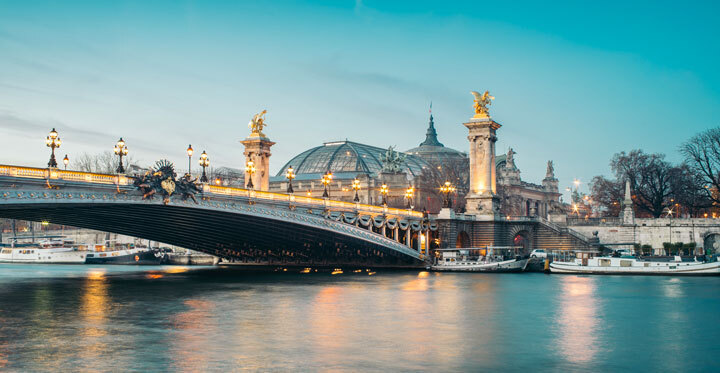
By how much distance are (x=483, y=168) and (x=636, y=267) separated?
807 inches

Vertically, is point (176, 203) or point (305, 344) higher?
point (176, 203)

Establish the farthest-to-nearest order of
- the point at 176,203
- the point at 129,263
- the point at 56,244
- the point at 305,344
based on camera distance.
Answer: the point at 56,244, the point at 129,263, the point at 176,203, the point at 305,344

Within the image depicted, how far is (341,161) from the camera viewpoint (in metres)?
154

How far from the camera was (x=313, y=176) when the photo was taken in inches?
5797

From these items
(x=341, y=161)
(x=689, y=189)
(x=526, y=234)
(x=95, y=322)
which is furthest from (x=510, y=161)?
(x=95, y=322)

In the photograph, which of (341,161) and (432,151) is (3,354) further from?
(432,151)

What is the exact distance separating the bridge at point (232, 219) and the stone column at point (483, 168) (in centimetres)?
674

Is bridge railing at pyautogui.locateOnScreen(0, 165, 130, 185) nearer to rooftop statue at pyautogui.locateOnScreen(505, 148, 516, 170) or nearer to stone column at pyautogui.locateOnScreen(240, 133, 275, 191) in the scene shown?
stone column at pyautogui.locateOnScreen(240, 133, 275, 191)

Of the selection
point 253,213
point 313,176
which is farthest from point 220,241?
point 313,176

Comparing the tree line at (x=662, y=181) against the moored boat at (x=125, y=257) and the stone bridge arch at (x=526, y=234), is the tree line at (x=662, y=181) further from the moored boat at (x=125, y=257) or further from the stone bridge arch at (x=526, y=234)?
the moored boat at (x=125, y=257)

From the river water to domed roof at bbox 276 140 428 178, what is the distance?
319 feet

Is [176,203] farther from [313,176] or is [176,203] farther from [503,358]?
[313,176]

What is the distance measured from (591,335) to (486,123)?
53.9 metres

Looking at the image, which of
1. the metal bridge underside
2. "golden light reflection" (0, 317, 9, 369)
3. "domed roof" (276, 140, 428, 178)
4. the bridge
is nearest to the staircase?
the bridge
